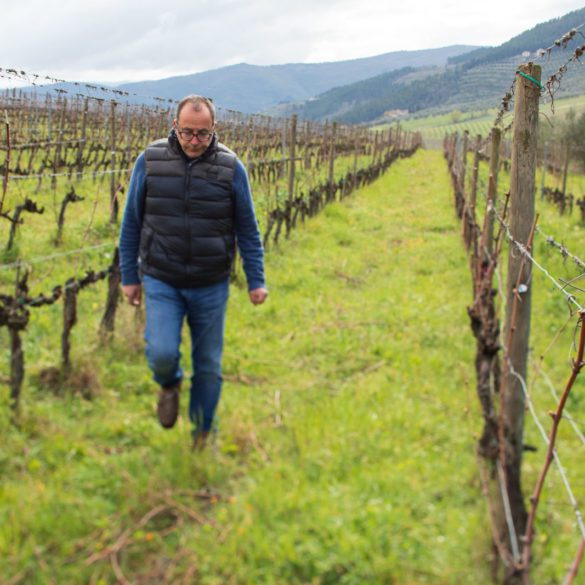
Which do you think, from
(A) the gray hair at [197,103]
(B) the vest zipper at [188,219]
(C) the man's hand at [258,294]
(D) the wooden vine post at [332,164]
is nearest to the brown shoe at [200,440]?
(C) the man's hand at [258,294]

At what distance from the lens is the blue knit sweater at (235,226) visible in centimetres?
319

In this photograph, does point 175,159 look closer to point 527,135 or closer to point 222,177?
point 222,177

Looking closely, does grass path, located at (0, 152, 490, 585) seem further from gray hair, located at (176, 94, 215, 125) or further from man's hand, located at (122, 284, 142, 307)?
gray hair, located at (176, 94, 215, 125)

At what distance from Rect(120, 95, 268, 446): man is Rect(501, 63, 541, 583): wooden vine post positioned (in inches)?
52.4

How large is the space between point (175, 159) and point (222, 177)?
244mm

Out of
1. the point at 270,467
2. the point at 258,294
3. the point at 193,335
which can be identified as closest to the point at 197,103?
the point at 258,294

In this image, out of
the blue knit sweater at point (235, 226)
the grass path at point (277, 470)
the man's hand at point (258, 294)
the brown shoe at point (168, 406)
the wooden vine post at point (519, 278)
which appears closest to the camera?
the grass path at point (277, 470)

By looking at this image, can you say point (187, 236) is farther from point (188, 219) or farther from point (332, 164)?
point (332, 164)

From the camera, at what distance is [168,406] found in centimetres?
333

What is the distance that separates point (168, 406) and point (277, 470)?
67cm

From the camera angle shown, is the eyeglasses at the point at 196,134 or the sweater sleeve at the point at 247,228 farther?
the sweater sleeve at the point at 247,228

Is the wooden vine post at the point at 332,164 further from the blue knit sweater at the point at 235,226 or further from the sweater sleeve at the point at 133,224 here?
the sweater sleeve at the point at 133,224

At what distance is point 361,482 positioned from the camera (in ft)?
10.6

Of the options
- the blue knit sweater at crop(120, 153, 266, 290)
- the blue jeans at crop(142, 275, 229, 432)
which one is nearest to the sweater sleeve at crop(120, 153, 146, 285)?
the blue knit sweater at crop(120, 153, 266, 290)
